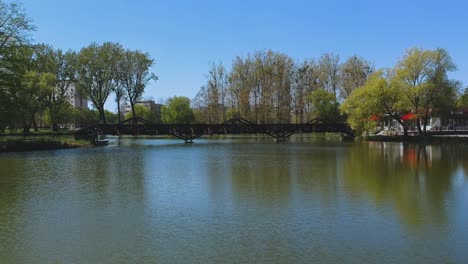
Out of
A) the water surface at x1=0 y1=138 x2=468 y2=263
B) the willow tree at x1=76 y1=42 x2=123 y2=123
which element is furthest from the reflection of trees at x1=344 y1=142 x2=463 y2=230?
the willow tree at x1=76 y1=42 x2=123 y2=123

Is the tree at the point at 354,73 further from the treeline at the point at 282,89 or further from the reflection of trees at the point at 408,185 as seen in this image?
the reflection of trees at the point at 408,185

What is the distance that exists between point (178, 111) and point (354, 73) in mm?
57260

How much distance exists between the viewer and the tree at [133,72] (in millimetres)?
75750

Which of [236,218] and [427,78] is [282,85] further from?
[236,218]

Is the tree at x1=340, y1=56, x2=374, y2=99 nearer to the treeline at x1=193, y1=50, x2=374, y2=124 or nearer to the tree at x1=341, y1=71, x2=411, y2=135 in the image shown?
the treeline at x1=193, y1=50, x2=374, y2=124

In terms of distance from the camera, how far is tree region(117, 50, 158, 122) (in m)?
75.8

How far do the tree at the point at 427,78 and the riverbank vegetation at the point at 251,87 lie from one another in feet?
0.39

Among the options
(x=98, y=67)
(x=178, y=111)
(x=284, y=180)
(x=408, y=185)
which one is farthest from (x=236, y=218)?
(x=178, y=111)

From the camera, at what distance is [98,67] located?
72562 mm

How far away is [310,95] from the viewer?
88250mm

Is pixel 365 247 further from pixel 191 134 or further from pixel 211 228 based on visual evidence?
pixel 191 134

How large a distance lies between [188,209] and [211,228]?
269 centimetres

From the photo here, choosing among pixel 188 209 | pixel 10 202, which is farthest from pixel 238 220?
pixel 10 202

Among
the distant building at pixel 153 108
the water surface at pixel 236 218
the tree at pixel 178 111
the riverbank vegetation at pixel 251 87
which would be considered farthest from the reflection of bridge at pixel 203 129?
the distant building at pixel 153 108
